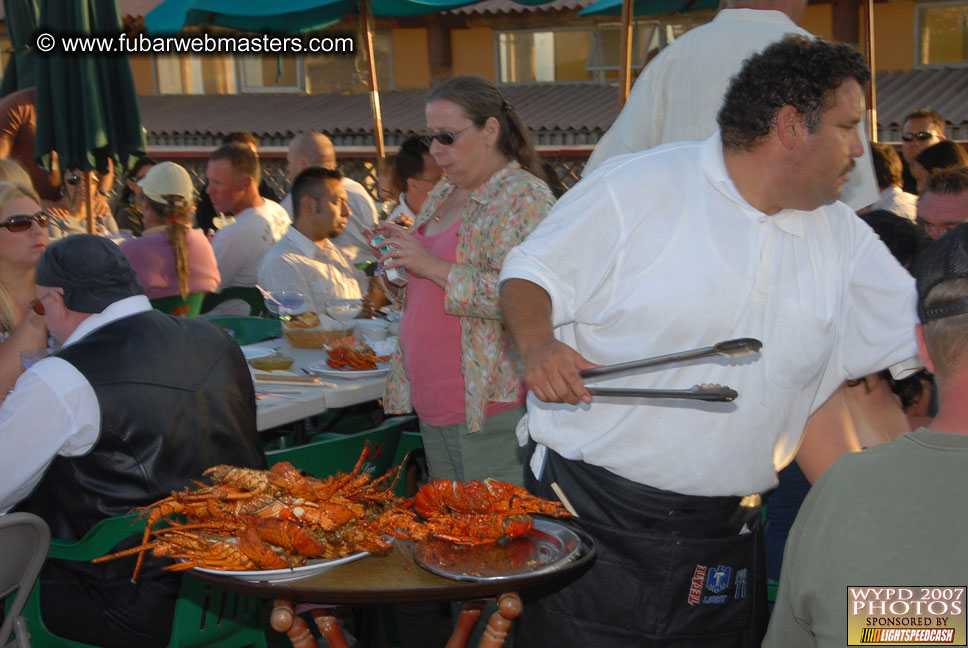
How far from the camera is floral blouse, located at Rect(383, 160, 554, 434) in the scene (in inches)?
137

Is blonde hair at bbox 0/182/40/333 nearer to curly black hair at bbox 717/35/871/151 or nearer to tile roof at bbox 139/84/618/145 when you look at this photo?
curly black hair at bbox 717/35/871/151

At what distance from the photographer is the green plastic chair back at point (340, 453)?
11.3ft

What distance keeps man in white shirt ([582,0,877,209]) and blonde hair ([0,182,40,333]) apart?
2.57m

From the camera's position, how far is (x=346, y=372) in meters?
4.55

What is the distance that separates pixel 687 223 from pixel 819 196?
0.29 m

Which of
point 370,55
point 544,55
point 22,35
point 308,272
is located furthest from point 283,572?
point 544,55

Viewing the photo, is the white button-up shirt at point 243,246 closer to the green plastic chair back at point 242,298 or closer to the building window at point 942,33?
the green plastic chair back at point 242,298

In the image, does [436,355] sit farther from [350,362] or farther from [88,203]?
[88,203]

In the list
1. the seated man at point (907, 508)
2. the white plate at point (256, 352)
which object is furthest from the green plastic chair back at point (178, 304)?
the seated man at point (907, 508)

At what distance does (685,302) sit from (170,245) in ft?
13.8

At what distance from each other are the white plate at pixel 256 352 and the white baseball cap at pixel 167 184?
1.29 metres

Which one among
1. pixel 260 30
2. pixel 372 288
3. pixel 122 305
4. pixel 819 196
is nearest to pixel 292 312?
pixel 372 288

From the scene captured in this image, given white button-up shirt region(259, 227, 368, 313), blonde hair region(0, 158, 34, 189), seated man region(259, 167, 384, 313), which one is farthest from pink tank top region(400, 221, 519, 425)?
blonde hair region(0, 158, 34, 189)

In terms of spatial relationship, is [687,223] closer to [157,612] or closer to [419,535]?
[419,535]
